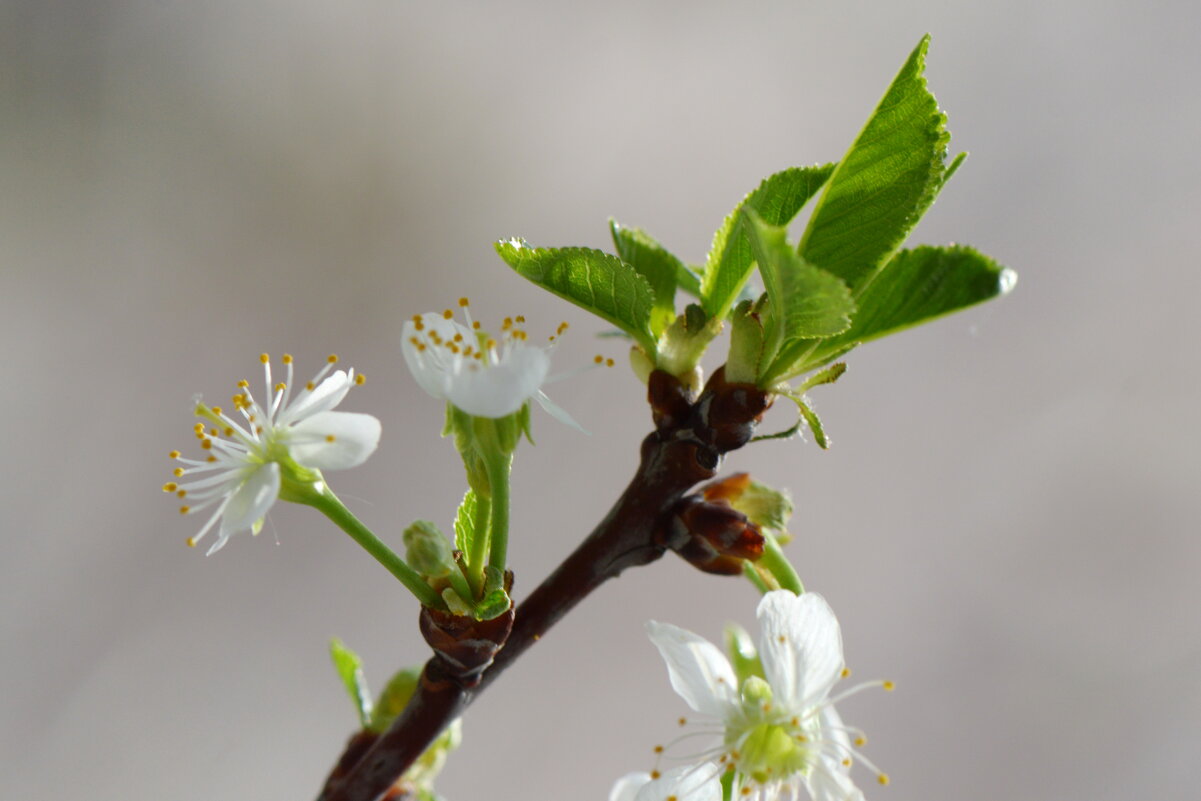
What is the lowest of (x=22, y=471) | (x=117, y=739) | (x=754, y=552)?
(x=117, y=739)

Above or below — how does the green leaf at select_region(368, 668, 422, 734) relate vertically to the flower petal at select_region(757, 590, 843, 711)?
below

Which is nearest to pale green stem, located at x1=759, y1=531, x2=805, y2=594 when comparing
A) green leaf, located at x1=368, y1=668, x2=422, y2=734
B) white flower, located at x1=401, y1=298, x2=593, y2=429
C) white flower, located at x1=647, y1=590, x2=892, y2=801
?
white flower, located at x1=647, y1=590, x2=892, y2=801

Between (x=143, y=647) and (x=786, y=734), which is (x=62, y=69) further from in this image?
(x=786, y=734)

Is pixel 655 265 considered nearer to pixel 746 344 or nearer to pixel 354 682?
pixel 746 344

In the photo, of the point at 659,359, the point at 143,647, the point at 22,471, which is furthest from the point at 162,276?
the point at 659,359

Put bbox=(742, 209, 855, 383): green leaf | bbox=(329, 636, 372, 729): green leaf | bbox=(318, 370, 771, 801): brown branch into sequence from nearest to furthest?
bbox=(742, 209, 855, 383): green leaf, bbox=(318, 370, 771, 801): brown branch, bbox=(329, 636, 372, 729): green leaf

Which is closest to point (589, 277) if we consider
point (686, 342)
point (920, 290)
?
point (686, 342)

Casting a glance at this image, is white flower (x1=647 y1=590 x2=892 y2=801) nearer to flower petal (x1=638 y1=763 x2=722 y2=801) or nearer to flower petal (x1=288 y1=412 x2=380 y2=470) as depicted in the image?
flower petal (x1=638 y1=763 x2=722 y2=801)
